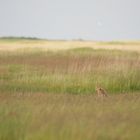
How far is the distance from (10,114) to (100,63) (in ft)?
30.1

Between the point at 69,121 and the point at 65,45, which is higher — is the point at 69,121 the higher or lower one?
the higher one

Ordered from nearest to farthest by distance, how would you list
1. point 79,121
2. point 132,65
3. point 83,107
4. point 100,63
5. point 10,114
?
point 79,121
point 10,114
point 83,107
point 132,65
point 100,63

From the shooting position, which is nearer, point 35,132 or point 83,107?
point 35,132

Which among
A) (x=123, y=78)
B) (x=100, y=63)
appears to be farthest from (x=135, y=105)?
(x=100, y=63)

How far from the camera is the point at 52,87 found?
42.2 feet

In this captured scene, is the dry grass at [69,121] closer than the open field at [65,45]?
Yes

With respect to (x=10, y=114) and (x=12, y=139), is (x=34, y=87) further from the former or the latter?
(x=12, y=139)

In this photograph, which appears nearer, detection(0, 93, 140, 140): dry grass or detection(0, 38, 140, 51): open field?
detection(0, 93, 140, 140): dry grass

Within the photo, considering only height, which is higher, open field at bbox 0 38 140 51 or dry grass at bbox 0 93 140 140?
dry grass at bbox 0 93 140 140

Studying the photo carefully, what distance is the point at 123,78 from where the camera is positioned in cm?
1307

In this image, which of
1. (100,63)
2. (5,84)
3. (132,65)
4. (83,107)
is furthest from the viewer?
(100,63)

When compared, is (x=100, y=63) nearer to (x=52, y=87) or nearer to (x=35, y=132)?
(x=52, y=87)

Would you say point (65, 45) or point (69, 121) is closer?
point (69, 121)

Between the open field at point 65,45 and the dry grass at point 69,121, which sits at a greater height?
the dry grass at point 69,121
